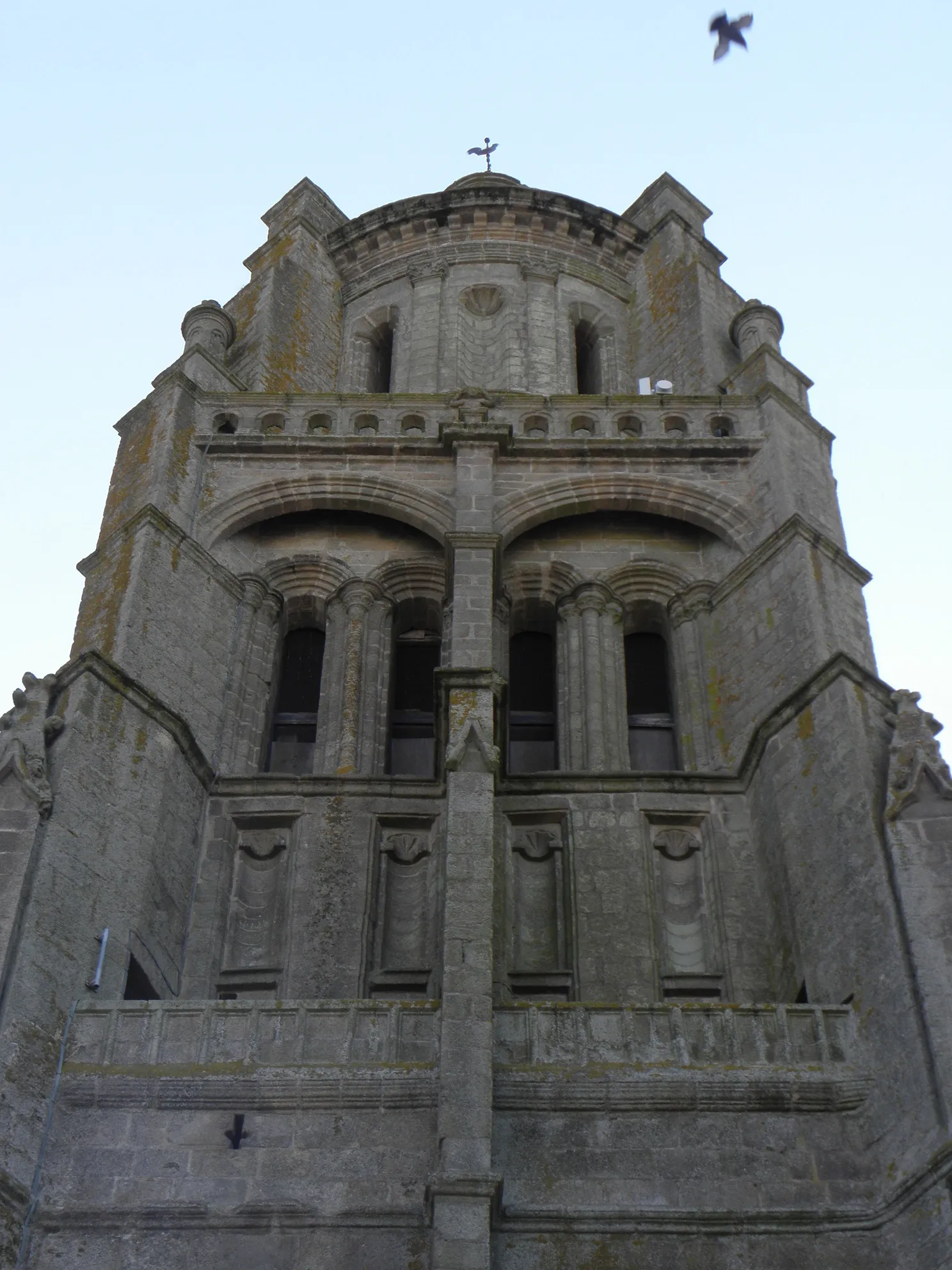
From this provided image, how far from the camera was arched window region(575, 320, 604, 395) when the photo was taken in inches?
1154

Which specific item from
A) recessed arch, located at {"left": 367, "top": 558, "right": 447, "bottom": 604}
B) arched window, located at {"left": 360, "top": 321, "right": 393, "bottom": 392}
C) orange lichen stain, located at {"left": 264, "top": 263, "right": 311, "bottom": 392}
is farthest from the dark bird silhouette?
arched window, located at {"left": 360, "top": 321, "right": 393, "bottom": 392}

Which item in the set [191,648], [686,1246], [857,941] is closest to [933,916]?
[857,941]

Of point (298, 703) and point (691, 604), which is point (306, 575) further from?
point (691, 604)

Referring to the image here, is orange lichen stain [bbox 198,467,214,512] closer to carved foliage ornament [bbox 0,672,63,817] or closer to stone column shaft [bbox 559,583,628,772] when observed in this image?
stone column shaft [bbox 559,583,628,772]

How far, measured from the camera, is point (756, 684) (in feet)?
65.9

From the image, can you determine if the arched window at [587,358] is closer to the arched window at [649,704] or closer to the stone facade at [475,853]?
the stone facade at [475,853]

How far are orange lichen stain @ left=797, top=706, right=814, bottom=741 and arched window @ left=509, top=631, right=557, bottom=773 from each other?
325 centimetres

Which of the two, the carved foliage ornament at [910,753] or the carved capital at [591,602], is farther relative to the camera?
the carved capital at [591,602]

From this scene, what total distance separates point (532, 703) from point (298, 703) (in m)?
2.54

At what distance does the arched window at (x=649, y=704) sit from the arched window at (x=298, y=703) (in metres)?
3.37

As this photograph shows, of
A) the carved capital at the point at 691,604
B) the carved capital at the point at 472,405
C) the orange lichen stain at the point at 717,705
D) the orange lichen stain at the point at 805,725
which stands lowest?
the orange lichen stain at the point at 805,725

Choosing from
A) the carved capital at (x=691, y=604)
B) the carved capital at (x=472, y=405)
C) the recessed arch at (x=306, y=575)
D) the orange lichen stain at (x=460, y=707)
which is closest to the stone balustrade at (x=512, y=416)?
the carved capital at (x=472, y=405)

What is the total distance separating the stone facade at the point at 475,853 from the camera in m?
14.6

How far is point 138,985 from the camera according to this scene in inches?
661
